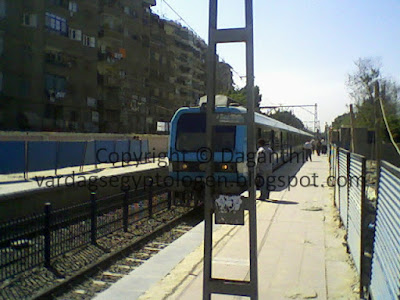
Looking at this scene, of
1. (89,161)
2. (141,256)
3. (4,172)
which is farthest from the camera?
(89,161)

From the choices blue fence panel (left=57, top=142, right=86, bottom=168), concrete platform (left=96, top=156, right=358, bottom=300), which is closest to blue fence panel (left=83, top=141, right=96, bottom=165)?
blue fence panel (left=57, top=142, right=86, bottom=168)

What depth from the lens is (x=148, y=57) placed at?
51.7m

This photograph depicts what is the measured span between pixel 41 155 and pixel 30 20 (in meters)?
22.5

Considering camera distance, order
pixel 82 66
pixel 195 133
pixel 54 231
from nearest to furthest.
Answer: pixel 54 231 → pixel 195 133 → pixel 82 66

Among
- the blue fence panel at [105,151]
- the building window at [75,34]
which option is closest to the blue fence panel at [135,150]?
the blue fence panel at [105,151]

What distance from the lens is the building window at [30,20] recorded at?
104 ft

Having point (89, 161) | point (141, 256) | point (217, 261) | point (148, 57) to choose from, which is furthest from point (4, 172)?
point (148, 57)

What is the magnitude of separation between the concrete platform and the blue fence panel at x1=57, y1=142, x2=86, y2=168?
719 cm

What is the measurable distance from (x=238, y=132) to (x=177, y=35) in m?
58.5

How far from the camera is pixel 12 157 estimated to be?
1230 centimetres

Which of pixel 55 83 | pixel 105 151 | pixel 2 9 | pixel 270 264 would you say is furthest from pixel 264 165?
pixel 55 83

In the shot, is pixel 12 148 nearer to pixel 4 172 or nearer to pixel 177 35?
pixel 4 172

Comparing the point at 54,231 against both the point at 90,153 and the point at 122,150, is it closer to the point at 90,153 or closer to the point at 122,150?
the point at 90,153

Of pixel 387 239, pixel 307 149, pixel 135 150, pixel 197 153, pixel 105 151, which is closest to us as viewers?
pixel 387 239
